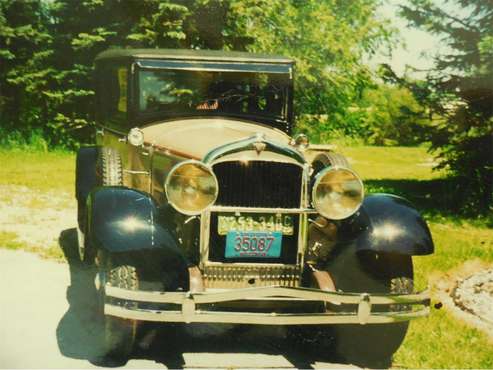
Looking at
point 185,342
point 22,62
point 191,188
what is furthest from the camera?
point 22,62

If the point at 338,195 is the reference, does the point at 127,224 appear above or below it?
below

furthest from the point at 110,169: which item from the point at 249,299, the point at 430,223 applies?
the point at 430,223

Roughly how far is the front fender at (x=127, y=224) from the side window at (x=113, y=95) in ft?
4.93

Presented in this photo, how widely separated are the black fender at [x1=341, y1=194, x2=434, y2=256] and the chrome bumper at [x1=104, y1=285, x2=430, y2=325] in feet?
1.11

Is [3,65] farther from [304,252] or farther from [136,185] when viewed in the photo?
[304,252]

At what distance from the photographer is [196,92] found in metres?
4.80

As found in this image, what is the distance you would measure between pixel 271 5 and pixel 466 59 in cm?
666

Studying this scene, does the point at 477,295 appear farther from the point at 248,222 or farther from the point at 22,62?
the point at 22,62

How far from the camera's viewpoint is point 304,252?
3588mm

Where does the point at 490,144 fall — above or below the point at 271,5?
below

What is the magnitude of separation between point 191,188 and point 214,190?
0.13 meters

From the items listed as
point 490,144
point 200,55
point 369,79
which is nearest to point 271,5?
point 369,79

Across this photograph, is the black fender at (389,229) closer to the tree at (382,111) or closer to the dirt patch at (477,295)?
the dirt patch at (477,295)

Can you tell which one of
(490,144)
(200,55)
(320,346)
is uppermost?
(200,55)
